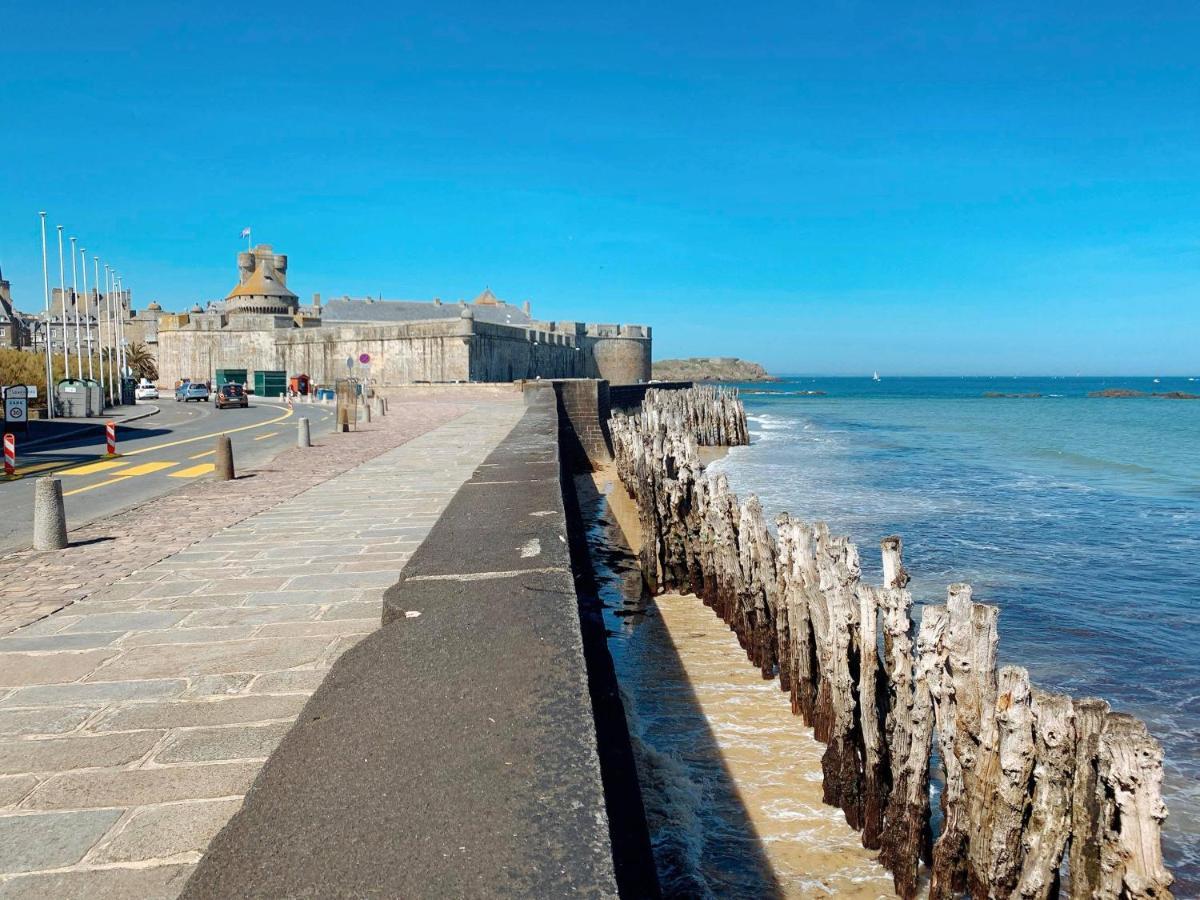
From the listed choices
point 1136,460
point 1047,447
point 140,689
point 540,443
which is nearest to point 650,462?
point 540,443

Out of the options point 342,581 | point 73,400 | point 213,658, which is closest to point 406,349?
point 73,400

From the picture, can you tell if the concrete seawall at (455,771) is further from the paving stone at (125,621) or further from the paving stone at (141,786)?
the paving stone at (125,621)

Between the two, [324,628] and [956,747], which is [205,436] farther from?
[956,747]

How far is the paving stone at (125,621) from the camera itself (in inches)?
169

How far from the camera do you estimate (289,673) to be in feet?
11.7

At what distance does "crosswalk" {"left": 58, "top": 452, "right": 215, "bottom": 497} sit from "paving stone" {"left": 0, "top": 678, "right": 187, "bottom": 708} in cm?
909

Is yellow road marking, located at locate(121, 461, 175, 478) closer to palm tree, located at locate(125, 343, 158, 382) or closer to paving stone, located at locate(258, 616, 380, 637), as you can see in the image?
paving stone, located at locate(258, 616, 380, 637)

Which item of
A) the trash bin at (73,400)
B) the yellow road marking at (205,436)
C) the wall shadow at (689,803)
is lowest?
the wall shadow at (689,803)

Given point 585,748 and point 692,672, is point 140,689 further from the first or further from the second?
point 692,672

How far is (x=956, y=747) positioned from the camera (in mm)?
3709

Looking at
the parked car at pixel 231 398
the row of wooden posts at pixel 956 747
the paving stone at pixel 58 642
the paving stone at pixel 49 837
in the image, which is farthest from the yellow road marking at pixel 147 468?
the parked car at pixel 231 398

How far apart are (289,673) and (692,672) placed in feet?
12.9

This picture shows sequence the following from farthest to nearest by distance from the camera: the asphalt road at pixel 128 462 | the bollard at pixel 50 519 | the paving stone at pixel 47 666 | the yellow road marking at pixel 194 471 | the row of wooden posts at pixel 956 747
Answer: the yellow road marking at pixel 194 471 → the asphalt road at pixel 128 462 → the bollard at pixel 50 519 → the paving stone at pixel 47 666 → the row of wooden posts at pixel 956 747

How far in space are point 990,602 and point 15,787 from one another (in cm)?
814
